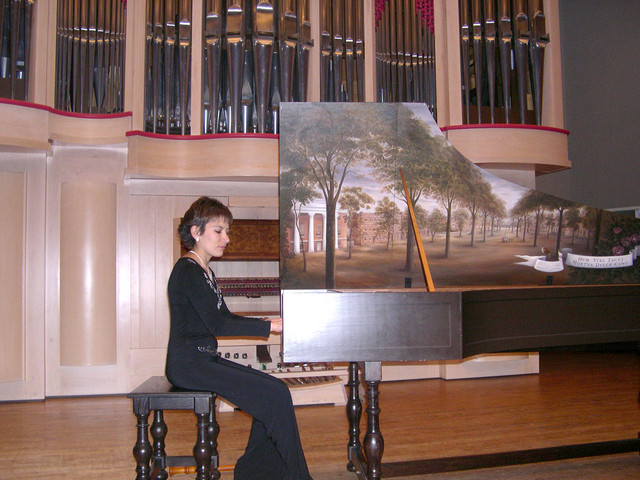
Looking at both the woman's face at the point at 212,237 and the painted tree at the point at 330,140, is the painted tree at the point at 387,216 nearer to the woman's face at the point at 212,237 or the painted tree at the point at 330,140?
the painted tree at the point at 330,140

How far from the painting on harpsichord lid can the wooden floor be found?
3.59 feet

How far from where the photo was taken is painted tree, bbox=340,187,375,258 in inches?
127

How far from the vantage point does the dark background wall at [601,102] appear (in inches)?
310

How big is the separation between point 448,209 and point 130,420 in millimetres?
2986

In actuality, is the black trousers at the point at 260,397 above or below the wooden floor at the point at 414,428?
above

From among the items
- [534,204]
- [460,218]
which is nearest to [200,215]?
[460,218]

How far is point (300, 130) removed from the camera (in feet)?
9.60

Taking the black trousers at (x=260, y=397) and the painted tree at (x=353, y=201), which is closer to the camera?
the black trousers at (x=260, y=397)

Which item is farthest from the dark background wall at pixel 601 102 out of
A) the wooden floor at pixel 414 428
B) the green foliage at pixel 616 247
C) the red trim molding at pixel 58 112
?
the red trim molding at pixel 58 112

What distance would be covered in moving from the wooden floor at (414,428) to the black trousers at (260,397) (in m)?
0.79

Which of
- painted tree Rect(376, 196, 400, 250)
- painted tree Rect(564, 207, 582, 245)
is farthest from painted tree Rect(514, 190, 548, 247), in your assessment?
painted tree Rect(376, 196, 400, 250)

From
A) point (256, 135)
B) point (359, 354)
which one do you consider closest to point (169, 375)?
Result: point (359, 354)

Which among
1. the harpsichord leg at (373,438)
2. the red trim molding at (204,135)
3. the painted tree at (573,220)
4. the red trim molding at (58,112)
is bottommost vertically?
the harpsichord leg at (373,438)

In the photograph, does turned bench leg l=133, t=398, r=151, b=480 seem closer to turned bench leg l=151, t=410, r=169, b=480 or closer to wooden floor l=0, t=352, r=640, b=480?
turned bench leg l=151, t=410, r=169, b=480
